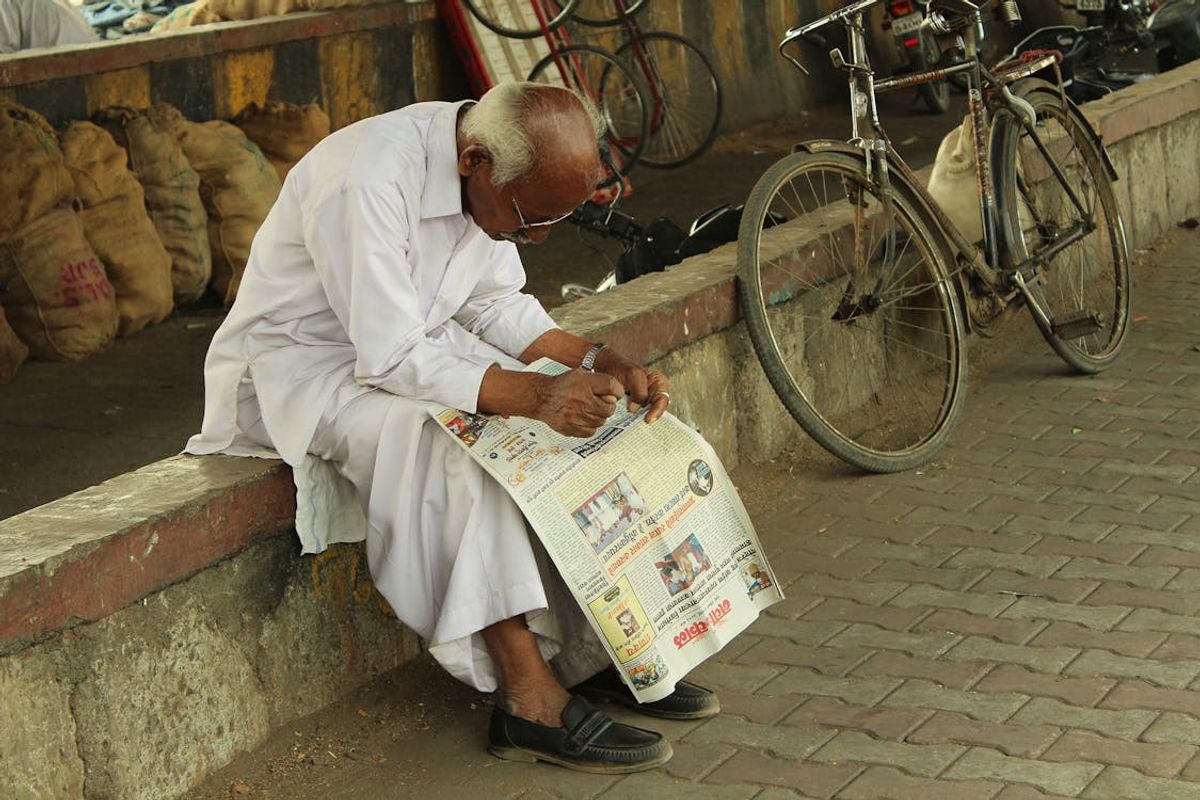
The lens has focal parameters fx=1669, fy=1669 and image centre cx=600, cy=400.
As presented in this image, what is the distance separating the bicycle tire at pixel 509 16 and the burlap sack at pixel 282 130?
1.49 metres

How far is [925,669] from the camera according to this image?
3.49 meters

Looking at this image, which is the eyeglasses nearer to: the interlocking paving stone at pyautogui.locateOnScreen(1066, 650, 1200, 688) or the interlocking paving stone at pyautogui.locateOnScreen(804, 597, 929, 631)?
the interlocking paving stone at pyautogui.locateOnScreen(804, 597, 929, 631)

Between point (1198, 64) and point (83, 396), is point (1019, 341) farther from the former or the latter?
point (83, 396)

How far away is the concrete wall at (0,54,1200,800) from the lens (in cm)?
282

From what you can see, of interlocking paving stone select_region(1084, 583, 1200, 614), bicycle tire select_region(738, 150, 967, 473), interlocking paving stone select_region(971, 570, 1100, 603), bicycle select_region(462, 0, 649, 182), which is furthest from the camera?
bicycle select_region(462, 0, 649, 182)

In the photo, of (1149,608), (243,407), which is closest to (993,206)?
(1149,608)

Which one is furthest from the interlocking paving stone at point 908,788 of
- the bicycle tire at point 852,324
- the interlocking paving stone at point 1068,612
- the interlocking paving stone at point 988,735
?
the bicycle tire at point 852,324

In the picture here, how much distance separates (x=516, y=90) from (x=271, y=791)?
140 centimetres

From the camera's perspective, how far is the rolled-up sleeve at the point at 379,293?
3047 millimetres

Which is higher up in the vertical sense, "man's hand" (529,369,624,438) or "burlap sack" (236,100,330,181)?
"burlap sack" (236,100,330,181)

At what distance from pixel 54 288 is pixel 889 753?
12.7 feet

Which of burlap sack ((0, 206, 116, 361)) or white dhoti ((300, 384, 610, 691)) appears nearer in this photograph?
white dhoti ((300, 384, 610, 691))

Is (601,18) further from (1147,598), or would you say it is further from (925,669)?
(925,669)

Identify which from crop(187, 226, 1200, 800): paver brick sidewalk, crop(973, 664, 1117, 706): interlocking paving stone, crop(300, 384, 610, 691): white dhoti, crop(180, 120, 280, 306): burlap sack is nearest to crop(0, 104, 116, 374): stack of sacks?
Result: crop(180, 120, 280, 306): burlap sack
